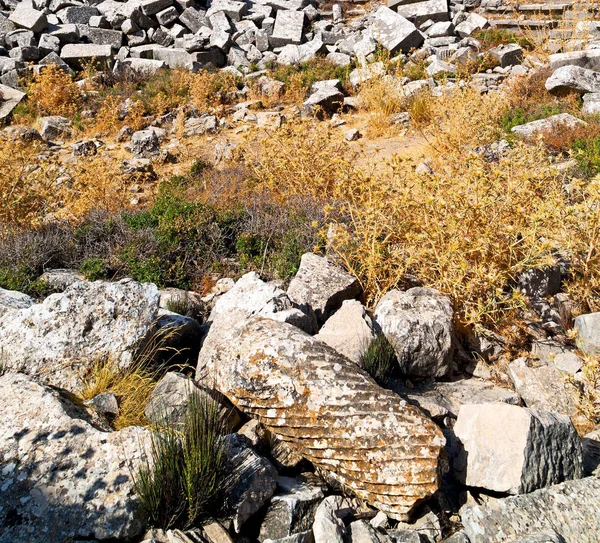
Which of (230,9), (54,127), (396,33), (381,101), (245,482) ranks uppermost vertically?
(245,482)

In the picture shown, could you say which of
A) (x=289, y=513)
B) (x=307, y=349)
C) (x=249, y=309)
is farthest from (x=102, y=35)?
(x=289, y=513)

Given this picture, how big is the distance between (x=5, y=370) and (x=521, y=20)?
54.9 ft

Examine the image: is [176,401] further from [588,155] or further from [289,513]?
[588,155]

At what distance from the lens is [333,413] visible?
3162 millimetres

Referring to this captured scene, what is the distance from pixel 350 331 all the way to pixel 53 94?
39.1 ft

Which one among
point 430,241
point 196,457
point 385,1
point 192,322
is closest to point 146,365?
point 192,322

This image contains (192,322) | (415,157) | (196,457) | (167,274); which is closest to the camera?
(196,457)

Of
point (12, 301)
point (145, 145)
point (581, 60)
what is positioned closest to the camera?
point (12, 301)

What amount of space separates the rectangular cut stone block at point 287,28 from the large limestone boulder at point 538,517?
→ 1586cm

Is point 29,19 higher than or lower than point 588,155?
higher

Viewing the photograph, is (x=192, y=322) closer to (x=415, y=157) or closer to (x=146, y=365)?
(x=146, y=365)

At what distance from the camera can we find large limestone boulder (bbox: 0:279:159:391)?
385cm

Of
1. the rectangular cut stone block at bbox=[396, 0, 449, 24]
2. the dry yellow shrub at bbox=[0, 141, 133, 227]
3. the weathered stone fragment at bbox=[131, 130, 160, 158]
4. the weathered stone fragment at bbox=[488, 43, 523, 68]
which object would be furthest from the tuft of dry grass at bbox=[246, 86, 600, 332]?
the rectangular cut stone block at bbox=[396, 0, 449, 24]

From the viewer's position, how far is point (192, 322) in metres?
4.60
